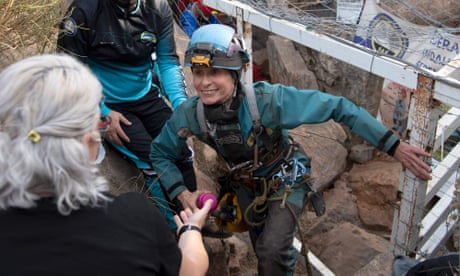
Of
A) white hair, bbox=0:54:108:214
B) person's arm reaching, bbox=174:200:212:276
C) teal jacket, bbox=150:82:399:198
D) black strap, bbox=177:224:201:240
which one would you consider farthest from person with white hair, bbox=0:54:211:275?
teal jacket, bbox=150:82:399:198

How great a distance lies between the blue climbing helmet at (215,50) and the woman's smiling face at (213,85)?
7 cm

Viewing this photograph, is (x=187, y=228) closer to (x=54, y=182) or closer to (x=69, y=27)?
(x=54, y=182)

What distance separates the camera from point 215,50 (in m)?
3.04

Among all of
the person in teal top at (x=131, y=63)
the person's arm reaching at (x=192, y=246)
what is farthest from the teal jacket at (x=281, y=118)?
the person's arm reaching at (x=192, y=246)

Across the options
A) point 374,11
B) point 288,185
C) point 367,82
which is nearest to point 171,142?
point 288,185

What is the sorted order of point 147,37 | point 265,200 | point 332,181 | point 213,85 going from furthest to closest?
point 332,181 → point 147,37 → point 265,200 → point 213,85

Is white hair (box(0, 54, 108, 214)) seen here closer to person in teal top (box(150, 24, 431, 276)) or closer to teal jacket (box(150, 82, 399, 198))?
person in teal top (box(150, 24, 431, 276))

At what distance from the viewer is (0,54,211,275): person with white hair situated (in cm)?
159

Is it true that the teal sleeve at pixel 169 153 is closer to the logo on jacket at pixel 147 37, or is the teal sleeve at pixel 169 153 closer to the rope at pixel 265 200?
the rope at pixel 265 200

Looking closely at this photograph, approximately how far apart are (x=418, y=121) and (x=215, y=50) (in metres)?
1.35

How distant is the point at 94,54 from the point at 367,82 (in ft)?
16.8

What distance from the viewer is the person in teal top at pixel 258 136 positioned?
3.00 m

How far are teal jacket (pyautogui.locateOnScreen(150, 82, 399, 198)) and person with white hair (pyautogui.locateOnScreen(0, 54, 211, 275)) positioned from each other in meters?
1.50

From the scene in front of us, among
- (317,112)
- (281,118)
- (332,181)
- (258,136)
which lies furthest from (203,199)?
(332,181)
